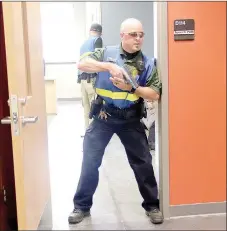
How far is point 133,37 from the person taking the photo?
203 centimetres

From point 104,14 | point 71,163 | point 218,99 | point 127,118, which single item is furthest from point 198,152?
point 104,14

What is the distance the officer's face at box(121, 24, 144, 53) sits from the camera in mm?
2029

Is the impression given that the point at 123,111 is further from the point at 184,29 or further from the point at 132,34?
the point at 184,29

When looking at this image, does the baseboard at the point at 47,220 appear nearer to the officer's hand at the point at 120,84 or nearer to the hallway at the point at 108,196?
the hallway at the point at 108,196

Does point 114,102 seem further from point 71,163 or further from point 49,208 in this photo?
point 71,163

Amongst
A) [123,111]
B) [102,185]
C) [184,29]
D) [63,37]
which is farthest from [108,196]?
[63,37]

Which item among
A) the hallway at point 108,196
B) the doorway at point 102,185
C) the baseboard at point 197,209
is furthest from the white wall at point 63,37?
the baseboard at point 197,209

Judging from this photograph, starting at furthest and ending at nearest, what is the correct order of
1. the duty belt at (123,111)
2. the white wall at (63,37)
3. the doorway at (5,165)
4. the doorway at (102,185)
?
the white wall at (63,37)
the doorway at (102,185)
the duty belt at (123,111)
the doorway at (5,165)

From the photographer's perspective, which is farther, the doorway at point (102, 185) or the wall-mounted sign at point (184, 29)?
the doorway at point (102, 185)

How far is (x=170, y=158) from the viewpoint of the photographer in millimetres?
2119

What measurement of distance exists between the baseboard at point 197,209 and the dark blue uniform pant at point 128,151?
128 mm

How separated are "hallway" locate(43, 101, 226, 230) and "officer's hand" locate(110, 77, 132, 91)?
78cm

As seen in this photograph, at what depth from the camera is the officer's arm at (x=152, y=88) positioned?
2.00 metres

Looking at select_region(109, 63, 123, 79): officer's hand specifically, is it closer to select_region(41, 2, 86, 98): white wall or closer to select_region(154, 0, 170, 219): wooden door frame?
select_region(154, 0, 170, 219): wooden door frame
